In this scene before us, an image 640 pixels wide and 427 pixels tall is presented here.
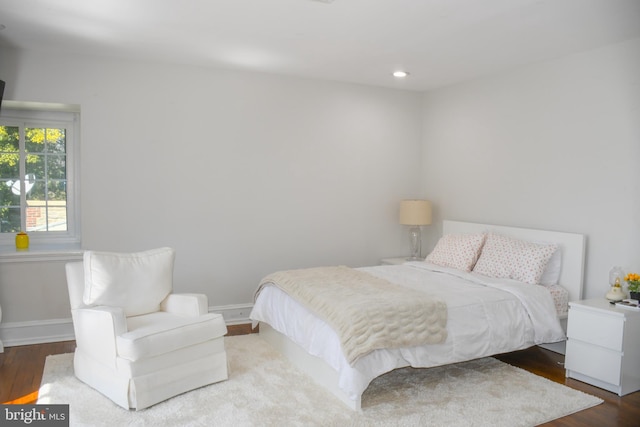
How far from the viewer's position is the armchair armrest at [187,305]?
3.57 metres

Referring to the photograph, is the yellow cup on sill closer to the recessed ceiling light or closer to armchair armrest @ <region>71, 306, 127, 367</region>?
armchair armrest @ <region>71, 306, 127, 367</region>

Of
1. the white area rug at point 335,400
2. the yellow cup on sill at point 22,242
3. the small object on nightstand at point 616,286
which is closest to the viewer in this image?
the white area rug at point 335,400

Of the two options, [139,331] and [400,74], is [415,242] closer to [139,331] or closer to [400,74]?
[400,74]

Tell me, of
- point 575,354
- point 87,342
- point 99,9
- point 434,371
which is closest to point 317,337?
point 434,371

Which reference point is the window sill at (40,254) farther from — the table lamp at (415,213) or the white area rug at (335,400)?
the table lamp at (415,213)

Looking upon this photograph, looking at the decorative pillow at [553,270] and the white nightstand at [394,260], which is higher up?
the decorative pillow at [553,270]

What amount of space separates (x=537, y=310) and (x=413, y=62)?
2333mm

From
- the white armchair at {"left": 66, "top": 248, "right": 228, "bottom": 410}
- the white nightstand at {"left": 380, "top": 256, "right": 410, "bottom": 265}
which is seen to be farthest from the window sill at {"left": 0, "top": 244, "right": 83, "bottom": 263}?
the white nightstand at {"left": 380, "top": 256, "right": 410, "bottom": 265}

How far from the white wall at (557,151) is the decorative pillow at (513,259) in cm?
30

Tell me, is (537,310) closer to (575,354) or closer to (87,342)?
(575,354)

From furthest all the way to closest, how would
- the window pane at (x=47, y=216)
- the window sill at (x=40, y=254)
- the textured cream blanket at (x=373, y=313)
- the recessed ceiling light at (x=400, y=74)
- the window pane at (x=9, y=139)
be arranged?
the recessed ceiling light at (x=400, y=74), the window pane at (x=47, y=216), the window pane at (x=9, y=139), the window sill at (x=40, y=254), the textured cream blanket at (x=373, y=313)

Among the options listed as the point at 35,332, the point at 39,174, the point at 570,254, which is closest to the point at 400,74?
the point at 570,254

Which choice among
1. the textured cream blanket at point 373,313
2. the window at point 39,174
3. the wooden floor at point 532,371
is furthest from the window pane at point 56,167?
the textured cream blanket at point 373,313

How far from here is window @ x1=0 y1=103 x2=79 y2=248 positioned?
450 centimetres
